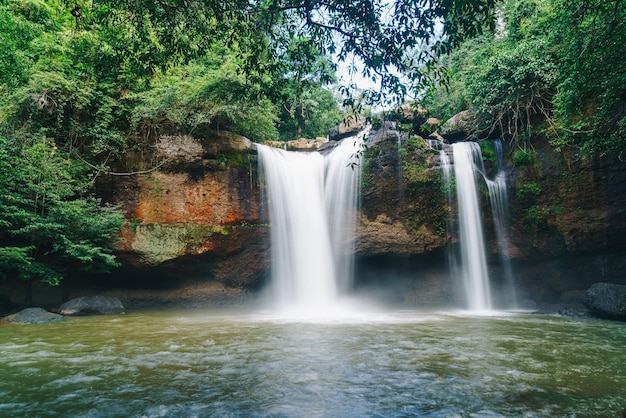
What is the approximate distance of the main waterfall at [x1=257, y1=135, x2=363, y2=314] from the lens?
13742 millimetres

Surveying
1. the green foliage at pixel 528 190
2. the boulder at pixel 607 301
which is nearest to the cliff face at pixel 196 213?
the green foliage at pixel 528 190

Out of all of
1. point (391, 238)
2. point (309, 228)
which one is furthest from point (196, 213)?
point (391, 238)

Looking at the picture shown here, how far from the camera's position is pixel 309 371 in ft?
15.9

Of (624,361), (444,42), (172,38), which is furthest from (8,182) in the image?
(624,361)

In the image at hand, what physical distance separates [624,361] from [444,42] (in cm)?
520

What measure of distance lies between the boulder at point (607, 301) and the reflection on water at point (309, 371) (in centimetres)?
201

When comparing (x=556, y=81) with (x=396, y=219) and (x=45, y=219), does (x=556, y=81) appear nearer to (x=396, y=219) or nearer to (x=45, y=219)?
(x=396, y=219)

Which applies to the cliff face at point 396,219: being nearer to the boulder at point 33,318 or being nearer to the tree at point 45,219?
the tree at point 45,219

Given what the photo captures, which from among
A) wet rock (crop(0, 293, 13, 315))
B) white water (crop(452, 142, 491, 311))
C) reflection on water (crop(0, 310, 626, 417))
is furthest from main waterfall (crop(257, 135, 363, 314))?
wet rock (crop(0, 293, 13, 315))

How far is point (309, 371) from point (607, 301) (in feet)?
32.0

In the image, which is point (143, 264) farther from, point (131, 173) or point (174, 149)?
point (174, 149)

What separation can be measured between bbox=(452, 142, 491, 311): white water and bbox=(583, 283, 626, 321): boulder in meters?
3.38

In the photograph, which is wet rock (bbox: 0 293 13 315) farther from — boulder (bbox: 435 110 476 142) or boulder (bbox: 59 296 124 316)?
boulder (bbox: 435 110 476 142)

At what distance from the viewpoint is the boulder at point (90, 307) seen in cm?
1057
